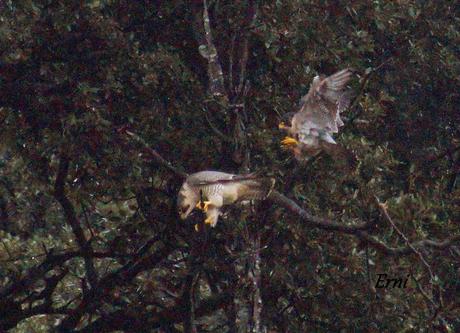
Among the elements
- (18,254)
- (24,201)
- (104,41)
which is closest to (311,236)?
(104,41)

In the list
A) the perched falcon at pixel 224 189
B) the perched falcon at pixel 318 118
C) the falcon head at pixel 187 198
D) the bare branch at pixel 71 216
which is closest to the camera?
the perched falcon at pixel 224 189

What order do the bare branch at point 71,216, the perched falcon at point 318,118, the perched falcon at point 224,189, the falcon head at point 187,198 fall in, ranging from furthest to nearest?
1. the bare branch at point 71,216
2. the perched falcon at point 318,118
3. the falcon head at point 187,198
4. the perched falcon at point 224,189

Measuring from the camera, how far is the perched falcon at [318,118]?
602 cm

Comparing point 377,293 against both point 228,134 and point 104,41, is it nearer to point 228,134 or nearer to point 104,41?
point 228,134

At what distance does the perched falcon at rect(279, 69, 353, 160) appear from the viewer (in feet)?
19.8

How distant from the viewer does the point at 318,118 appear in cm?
612

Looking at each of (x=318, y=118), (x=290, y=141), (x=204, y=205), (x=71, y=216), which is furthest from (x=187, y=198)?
(x=71, y=216)

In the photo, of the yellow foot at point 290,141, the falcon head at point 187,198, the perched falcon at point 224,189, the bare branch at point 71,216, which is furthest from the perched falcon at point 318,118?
the bare branch at point 71,216

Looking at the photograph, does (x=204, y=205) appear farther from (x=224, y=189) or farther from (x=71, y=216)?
(x=71, y=216)

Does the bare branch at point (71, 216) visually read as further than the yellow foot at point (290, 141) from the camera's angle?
Yes

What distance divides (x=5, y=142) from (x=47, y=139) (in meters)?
0.58

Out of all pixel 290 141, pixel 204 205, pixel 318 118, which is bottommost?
pixel 204 205

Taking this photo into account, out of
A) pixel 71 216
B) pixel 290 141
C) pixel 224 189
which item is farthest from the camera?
pixel 71 216

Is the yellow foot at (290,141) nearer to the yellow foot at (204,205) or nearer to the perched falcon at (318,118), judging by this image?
the perched falcon at (318,118)
